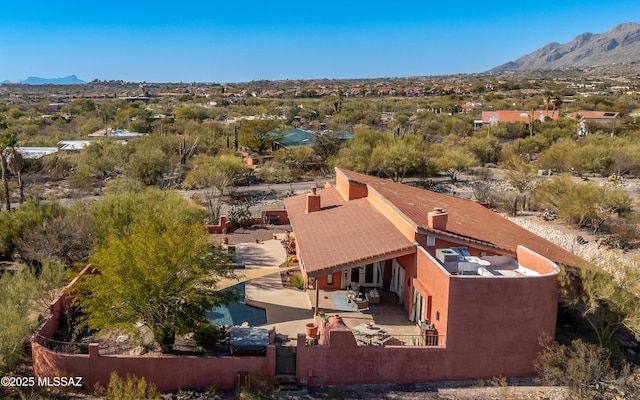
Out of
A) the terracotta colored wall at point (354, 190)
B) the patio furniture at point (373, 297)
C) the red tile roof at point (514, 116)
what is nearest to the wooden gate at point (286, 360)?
the patio furniture at point (373, 297)

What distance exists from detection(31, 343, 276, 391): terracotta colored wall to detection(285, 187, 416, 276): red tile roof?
11.9ft

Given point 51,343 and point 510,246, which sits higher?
point 510,246

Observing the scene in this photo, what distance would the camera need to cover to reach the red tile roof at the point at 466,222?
19.0m

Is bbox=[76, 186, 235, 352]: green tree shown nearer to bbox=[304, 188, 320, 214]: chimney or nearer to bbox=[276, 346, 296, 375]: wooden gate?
bbox=[276, 346, 296, 375]: wooden gate

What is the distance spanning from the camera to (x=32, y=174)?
46625 mm

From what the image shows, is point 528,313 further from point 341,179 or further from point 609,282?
point 341,179

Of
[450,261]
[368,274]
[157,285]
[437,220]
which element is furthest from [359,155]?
[157,285]

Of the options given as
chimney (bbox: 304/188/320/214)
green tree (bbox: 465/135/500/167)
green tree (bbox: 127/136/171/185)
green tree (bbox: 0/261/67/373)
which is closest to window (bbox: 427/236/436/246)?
chimney (bbox: 304/188/320/214)

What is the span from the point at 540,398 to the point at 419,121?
63160mm

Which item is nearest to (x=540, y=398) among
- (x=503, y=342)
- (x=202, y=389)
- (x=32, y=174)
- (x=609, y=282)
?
(x=503, y=342)

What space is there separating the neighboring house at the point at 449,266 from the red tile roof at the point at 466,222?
7cm

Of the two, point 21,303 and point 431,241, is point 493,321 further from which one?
point 21,303

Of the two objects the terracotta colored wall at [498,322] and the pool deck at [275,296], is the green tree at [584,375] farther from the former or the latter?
the pool deck at [275,296]

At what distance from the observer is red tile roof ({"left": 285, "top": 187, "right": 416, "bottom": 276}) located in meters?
17.6
